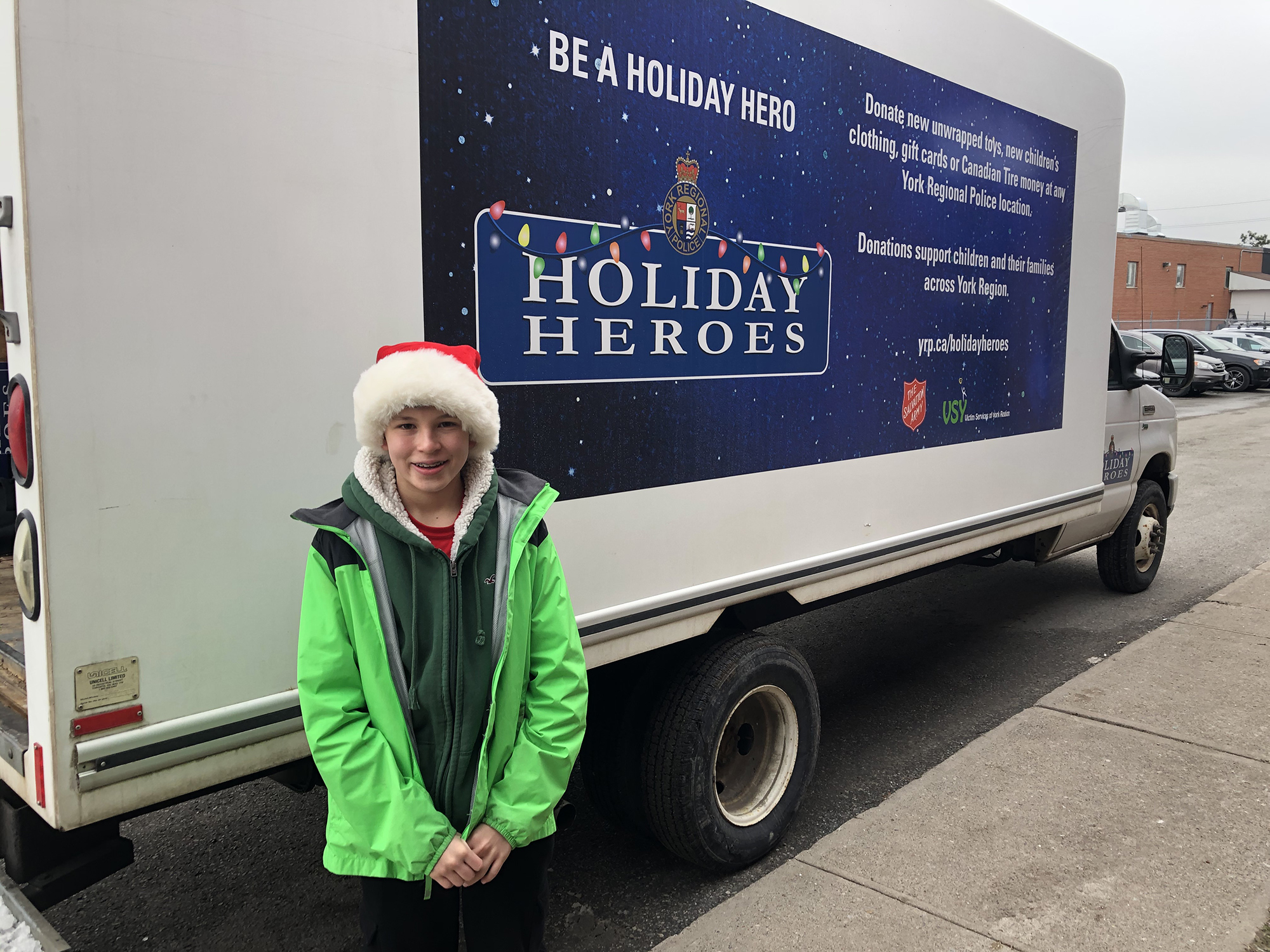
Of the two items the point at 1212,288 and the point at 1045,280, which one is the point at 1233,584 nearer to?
the point at 1045,280

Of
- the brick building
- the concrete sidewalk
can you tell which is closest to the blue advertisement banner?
the concrete sidewalk

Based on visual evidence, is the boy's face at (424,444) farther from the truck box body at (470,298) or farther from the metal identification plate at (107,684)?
the metal identification plate at (107,684)

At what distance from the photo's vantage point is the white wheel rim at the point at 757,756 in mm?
3545

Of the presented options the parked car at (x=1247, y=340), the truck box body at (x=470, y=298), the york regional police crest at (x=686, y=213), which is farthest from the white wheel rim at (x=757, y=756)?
the parked car at (x=1247, y=340)

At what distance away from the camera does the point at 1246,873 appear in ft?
10.8

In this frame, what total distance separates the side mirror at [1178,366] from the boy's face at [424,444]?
6.12 metres

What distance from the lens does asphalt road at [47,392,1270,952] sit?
3.27m

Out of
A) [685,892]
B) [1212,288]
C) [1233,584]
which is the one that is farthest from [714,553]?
[1212,288]

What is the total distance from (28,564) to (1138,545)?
684 centimetres

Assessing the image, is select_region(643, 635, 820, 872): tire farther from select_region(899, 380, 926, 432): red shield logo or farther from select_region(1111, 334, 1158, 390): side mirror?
select_region(1111, 334, 1158, 390): side mirror

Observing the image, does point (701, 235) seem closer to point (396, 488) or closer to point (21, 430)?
point (396, 488)

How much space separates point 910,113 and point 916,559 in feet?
5.74

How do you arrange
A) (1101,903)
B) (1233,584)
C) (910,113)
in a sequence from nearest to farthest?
(1101,903), (910,113), (1233,584)

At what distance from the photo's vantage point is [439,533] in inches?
82.3
